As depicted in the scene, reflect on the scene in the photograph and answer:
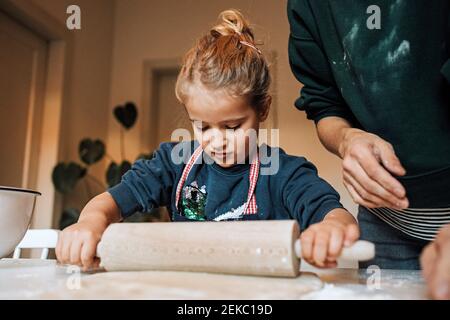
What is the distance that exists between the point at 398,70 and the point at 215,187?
0.41m

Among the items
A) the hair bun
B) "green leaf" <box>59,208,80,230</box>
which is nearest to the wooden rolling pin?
the hair bun

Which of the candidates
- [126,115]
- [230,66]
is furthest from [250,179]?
[126,115]

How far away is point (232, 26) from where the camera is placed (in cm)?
97

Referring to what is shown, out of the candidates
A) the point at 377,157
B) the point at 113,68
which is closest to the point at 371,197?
the point at 377,157

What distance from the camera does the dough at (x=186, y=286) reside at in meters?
0.44

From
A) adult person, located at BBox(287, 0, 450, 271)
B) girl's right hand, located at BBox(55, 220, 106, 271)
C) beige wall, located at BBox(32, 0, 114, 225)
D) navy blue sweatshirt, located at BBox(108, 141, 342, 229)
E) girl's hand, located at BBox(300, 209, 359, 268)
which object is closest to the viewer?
girl's hand, located at BBox(300, 209, 359, 268)

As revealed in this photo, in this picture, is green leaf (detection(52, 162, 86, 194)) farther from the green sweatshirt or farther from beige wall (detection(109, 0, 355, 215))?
the green sweatshirt

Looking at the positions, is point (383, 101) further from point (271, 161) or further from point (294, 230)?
point (294, 230)

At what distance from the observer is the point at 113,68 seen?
346cm

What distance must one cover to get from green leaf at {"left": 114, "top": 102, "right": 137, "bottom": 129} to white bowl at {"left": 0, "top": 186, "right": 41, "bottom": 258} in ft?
8.32

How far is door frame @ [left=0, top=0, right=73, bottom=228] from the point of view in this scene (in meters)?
2.69

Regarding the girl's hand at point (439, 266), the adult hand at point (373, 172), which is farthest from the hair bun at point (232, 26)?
the girl's hand at point (439, 266)

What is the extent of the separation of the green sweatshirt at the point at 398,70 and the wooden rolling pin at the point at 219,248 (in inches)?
13.5

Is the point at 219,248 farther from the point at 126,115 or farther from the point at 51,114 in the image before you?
the point at 126,115
